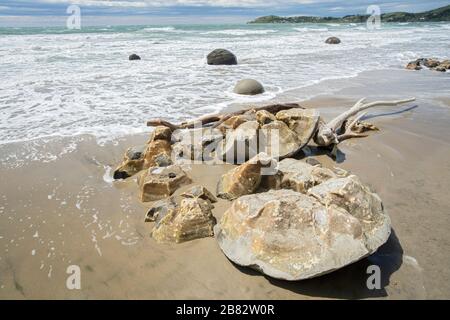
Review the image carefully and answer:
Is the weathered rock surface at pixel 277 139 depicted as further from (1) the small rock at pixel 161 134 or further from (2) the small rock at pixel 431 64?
(2) the small rock at pixel 431 64

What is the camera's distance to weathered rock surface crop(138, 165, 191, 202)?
3.70 meters

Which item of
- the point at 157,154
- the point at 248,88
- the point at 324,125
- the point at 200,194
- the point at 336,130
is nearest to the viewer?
the point at 200,194

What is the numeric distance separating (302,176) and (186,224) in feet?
4.05

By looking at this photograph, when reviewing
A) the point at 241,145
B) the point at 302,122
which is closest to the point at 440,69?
the point at 302,122

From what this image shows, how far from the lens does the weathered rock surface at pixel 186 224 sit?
116 inches

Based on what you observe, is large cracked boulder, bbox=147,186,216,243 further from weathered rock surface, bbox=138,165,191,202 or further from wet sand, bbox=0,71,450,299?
weathered rock surface, bbox=138,165,191,202

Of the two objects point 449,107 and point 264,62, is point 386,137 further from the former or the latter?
point 264,62

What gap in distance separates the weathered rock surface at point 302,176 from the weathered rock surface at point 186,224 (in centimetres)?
88

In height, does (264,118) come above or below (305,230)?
above

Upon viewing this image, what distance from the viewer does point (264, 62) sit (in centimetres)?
1455

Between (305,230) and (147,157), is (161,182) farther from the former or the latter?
(305,230)

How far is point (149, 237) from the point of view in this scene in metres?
3.06

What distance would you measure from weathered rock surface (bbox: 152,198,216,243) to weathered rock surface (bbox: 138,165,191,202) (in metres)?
0.69

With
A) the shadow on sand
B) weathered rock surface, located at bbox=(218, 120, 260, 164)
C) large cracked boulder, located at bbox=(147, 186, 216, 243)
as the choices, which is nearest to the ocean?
weathered rock surface, located at bbox=(218, 120, 260, 164)
